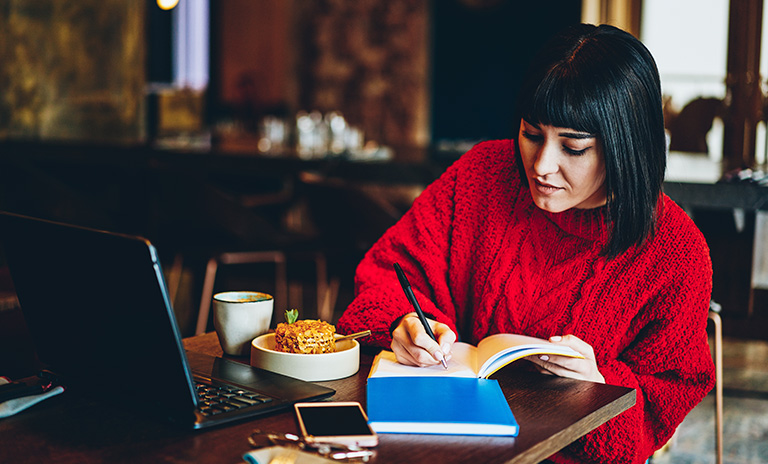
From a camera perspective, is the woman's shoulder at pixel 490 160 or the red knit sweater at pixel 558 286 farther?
the woman's shoulder at pixel 490 160

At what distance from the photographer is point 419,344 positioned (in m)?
1.14

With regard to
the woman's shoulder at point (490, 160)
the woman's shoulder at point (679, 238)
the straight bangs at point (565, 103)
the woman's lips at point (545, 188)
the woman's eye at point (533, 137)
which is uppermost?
the straight bangs at point (565, 103)

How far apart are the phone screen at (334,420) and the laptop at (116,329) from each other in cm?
6

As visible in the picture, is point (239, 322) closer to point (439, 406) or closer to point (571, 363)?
point (439, 406)

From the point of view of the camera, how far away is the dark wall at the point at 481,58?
274 inches

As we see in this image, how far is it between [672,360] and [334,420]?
579mm

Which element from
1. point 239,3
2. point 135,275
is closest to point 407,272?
point 135,275

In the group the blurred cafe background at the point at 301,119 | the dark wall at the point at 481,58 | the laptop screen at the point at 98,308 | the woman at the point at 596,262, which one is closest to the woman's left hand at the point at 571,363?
the woman at the point at 596,262

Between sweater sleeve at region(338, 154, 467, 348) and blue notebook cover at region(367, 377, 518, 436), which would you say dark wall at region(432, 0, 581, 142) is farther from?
blue notebook cover at region(367, 377, 518, 436)

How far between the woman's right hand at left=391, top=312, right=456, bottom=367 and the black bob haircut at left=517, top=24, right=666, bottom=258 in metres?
0.32

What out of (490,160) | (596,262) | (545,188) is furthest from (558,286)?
(490,160)

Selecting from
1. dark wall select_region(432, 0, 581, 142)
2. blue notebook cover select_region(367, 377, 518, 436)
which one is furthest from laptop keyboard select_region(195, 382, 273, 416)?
dark wall select_region(432, 0, 581, 142)

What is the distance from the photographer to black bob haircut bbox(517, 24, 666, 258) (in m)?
1.21

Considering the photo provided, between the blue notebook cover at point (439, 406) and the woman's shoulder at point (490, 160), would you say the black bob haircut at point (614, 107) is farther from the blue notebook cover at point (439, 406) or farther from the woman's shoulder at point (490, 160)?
the blue notebook cover at point (439, 406)
